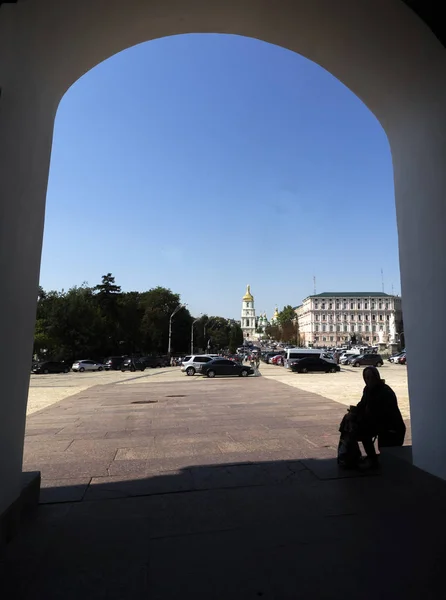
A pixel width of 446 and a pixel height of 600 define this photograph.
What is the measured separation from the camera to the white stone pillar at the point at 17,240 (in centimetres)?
318

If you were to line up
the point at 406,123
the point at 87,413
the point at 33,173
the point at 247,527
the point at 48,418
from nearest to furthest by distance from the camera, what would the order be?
the point at 247,527 < the point at 33,173 < the point at 406,123 < the point at 48,418 < the point at 87,413

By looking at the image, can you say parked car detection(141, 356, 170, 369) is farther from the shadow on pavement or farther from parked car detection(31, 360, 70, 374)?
the shadow on pavement

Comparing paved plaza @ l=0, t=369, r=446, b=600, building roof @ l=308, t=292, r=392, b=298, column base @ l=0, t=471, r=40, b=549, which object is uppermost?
building roof @ l=308, t=292, r=392, b=298

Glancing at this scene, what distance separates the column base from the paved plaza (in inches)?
3.7

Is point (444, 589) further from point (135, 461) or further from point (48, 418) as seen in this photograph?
point (48, 418)

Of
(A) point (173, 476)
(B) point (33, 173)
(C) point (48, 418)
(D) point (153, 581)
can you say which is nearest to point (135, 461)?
(A) point (173, 476)

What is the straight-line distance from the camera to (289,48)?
5.02m

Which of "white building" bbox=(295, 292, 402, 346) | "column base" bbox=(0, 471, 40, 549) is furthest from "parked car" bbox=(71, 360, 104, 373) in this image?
"white building" bbox=(295, 292, 402, 346)

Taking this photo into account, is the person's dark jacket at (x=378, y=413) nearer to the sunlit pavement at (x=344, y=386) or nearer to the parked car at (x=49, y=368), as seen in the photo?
the sunlit pavement at (x=344, y=386)

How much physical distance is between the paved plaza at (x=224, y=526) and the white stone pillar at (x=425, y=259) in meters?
0.53

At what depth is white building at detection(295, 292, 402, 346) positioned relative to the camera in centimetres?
13375

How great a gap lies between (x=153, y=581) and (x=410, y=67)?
542cm

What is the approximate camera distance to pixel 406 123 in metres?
4.79

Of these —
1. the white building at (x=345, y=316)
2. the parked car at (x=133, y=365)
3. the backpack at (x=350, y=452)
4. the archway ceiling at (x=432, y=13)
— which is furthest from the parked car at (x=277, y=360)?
the white building at (x=345, y=316)
